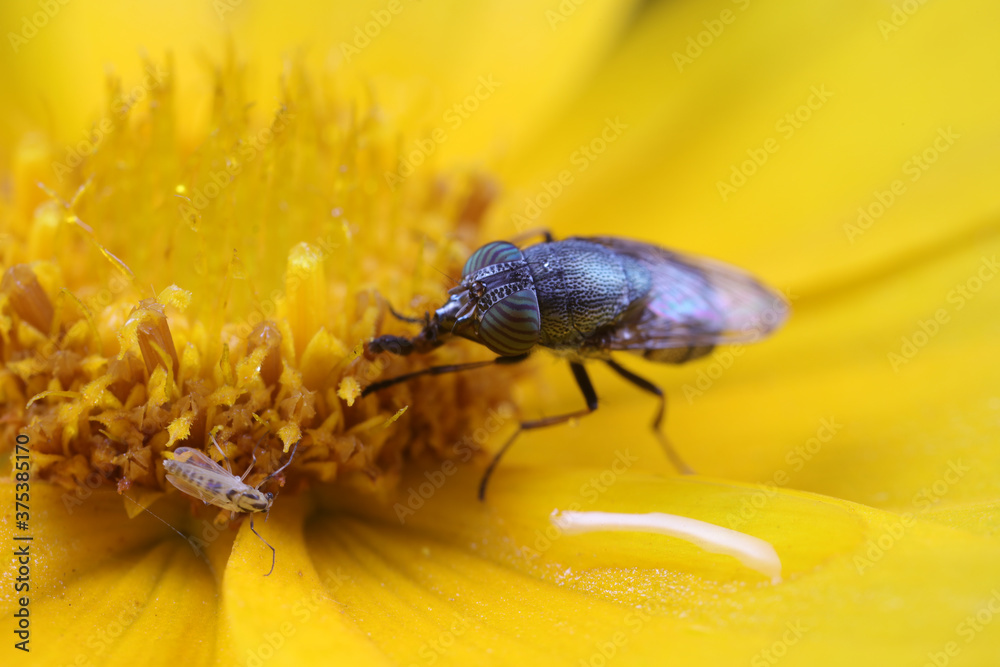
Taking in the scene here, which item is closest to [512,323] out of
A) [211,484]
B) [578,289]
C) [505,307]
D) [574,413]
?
[505,307]

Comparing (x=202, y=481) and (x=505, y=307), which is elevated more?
(x=505, y=307)

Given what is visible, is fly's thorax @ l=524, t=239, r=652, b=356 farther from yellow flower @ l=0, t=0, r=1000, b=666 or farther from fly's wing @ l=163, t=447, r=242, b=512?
fly's wing @ l=163, t=447, r=242, b=512

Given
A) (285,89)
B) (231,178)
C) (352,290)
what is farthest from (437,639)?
(285,89)

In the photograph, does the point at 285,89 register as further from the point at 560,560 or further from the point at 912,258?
the point at 912,258

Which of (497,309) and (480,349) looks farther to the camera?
(480,349)

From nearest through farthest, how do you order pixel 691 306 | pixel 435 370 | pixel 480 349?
pixel 435 370, pixel 480 349, pixel 691 306

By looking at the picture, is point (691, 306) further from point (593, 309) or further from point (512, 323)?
point (512, 323)

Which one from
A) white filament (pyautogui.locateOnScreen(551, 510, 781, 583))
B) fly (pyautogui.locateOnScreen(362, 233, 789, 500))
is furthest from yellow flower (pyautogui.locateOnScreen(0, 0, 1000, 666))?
fly (pyautogui.locateOnScreen(362, 233, 789, 500))
